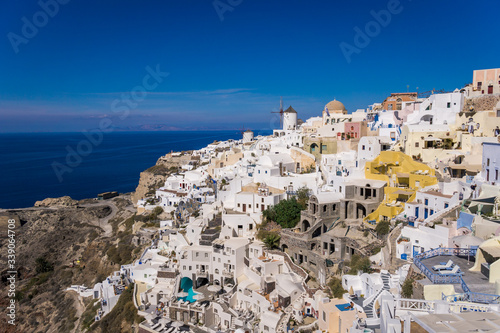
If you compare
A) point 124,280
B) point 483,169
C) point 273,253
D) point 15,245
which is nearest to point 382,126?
point 483,169

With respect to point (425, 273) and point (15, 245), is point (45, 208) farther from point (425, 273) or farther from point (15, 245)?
point (425, 273)

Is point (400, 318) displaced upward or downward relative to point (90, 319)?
upward

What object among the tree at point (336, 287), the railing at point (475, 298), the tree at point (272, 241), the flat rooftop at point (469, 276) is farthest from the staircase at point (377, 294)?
the tree at point (272, 241)

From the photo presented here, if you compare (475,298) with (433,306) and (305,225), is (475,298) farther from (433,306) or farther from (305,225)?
(305,225)

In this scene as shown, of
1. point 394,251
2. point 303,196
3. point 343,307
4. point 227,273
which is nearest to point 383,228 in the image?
point 394,251

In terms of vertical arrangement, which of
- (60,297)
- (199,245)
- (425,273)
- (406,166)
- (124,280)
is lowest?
(60,297)

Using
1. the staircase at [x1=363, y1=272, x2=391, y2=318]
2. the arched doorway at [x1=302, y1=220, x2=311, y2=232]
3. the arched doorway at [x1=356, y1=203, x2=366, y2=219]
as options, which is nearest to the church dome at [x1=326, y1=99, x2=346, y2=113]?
the arched doorway at [x1=356, y1=203, x2=366, y2=219]
